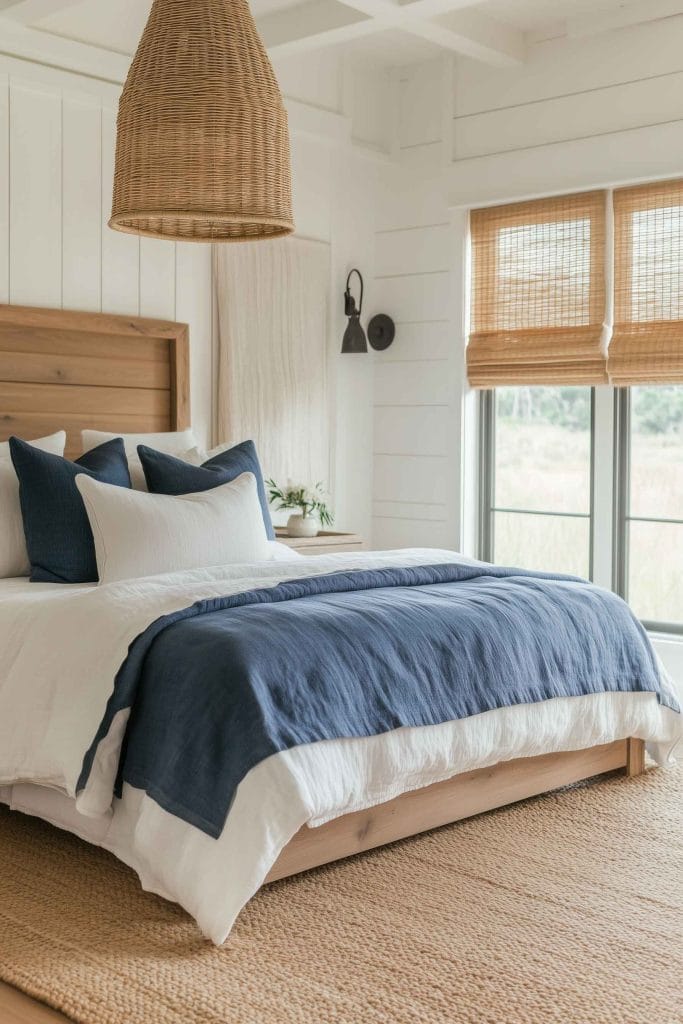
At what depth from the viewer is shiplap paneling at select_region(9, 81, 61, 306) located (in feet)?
14.3

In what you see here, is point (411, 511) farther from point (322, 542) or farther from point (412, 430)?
point (322, 542)

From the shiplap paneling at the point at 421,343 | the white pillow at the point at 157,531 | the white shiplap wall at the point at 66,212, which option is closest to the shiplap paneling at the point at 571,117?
the shiplap paneling at the point at 421,343

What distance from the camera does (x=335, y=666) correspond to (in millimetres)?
2801

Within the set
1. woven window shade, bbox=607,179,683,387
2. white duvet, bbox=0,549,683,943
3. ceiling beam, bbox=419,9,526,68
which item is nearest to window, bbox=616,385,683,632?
woven window shade, bbox=607,179,683,387

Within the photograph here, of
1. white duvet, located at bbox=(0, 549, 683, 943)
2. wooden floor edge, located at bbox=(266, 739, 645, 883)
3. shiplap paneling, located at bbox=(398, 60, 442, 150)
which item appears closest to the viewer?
white duvet, located at bbox=(0, 549, 683, 943)

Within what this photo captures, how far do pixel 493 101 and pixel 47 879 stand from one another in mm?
4030

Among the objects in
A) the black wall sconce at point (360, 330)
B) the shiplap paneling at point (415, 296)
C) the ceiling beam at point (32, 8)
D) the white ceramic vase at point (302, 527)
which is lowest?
the white ceramic vase at point (302, 527)

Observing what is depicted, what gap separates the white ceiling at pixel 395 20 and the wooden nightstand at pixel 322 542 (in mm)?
2031

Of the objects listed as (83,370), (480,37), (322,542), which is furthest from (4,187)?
(480,37)

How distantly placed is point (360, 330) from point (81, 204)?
154 cm

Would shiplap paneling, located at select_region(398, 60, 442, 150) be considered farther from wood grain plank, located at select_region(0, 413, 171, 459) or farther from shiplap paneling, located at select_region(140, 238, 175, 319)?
wood grain plank, located at select_region(0, 413, 171, 459)

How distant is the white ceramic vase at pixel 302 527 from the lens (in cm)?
498

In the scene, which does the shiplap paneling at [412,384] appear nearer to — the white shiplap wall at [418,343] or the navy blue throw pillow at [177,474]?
the white shiplap wall at [418,343]

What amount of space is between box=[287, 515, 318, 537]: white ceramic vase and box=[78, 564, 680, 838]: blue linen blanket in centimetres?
144
